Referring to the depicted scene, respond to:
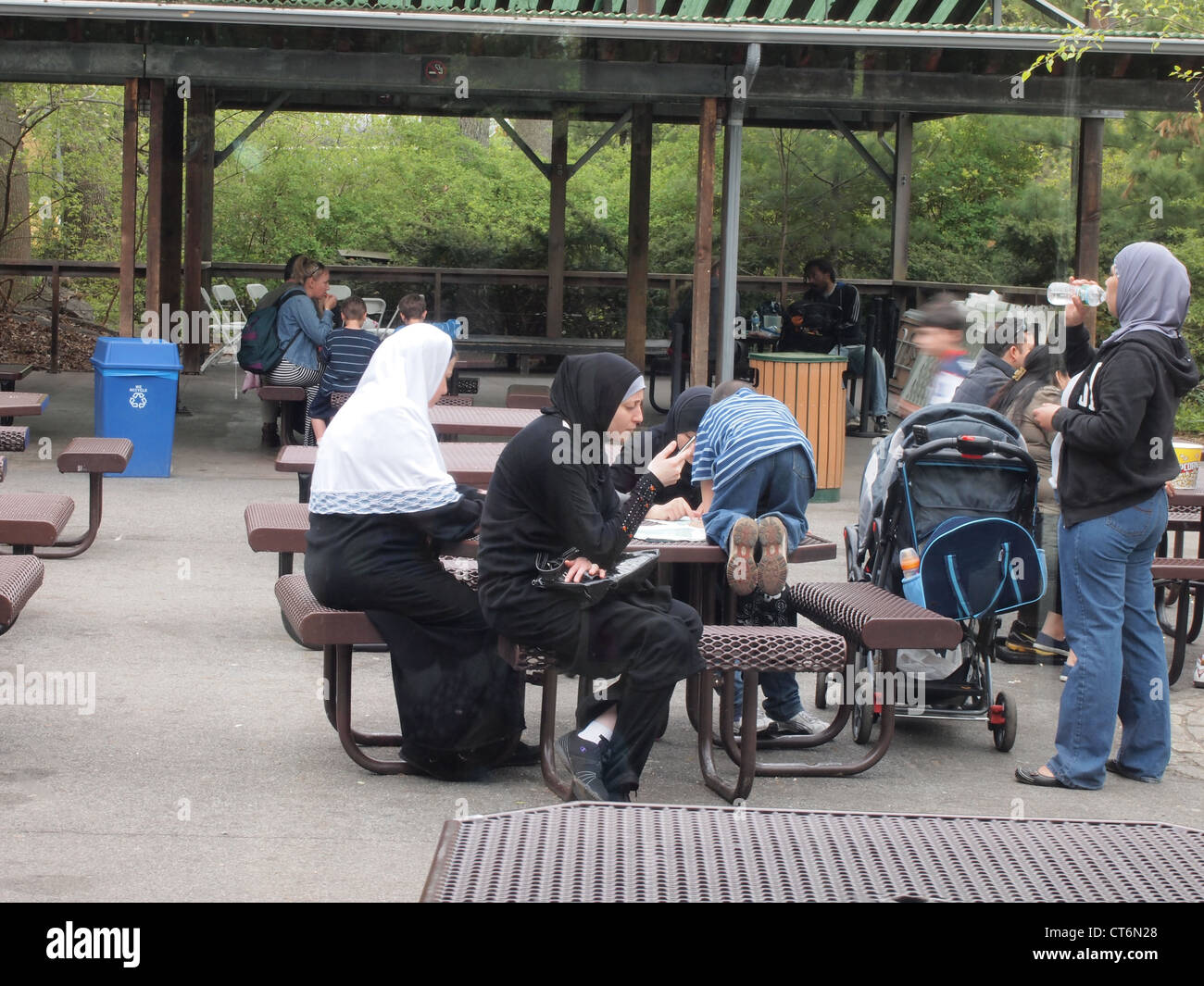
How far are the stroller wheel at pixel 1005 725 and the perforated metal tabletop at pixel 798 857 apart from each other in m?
3.26

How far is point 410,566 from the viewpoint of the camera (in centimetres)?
491

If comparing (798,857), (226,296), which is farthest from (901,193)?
(798,857)

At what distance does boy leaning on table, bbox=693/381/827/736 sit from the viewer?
17.4 ft

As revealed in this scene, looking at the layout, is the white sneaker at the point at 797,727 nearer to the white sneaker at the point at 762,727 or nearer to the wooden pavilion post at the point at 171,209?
the white sneaker at the point at 762,727

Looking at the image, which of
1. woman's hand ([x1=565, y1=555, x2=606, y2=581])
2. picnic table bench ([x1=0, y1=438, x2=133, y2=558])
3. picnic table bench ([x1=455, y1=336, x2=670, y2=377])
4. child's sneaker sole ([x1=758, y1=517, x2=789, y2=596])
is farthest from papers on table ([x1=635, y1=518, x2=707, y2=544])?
picnic table bench ([x1=455, y1=336, x2=670, y2=377])

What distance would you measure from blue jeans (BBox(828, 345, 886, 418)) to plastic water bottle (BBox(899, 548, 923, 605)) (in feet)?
31.1

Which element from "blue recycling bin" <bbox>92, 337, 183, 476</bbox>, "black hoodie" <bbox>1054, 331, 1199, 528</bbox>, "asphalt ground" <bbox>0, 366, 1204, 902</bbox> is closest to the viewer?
"asphalt ground" <bbox>0, 366, 1204, 902</bbox>

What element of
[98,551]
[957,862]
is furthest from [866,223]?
[957,862]

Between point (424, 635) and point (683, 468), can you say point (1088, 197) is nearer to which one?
point (683, 468)

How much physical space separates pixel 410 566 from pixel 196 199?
14.3 meters

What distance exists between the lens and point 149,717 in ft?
18.5

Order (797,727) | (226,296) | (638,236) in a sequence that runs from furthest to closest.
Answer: (226,296)
(638,236)
(797,727)

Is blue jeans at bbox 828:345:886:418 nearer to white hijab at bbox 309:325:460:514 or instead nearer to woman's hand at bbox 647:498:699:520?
woman's hand at bbox 647:498:699:520

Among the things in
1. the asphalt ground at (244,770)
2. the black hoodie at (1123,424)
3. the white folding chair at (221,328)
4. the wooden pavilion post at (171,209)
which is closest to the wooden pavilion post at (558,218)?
the white folding chair at (221,328)
